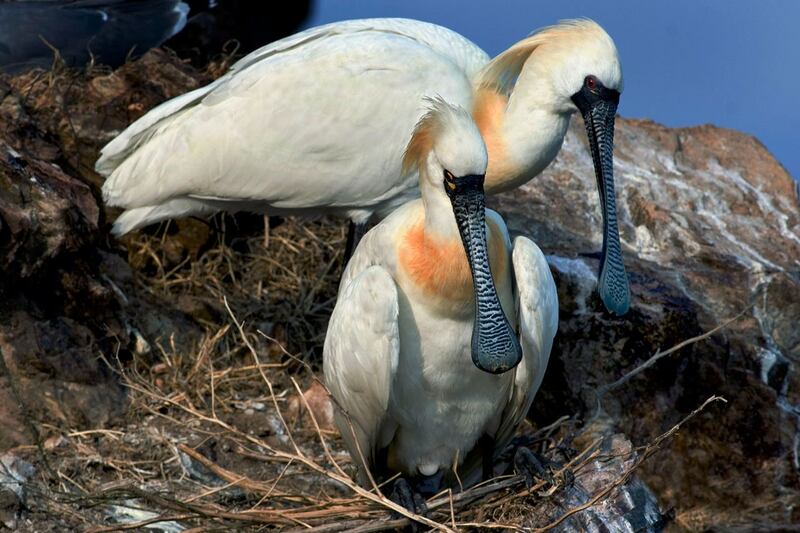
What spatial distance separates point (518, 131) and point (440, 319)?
4.86 ft

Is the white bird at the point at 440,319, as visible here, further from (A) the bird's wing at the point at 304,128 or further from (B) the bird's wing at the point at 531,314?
(A) the bird's wing at the point at 304,128

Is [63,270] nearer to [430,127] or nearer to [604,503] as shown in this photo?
[430,127]

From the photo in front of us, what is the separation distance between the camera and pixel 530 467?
17.2 feet

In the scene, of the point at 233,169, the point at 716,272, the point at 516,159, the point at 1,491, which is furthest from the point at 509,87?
the point at 1,491

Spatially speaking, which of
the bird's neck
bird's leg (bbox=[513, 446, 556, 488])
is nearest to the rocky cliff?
bird's leg (bbox=[513, 446, 556, 488])

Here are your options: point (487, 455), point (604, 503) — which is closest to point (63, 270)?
point (487, 455)

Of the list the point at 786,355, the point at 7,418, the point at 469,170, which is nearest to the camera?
the point at 469,170

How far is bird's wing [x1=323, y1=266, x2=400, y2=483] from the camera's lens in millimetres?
4785

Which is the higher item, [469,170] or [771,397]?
[469,170]

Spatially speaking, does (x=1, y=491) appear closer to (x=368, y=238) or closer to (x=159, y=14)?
(x=368, y=238)

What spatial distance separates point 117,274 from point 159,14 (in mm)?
2234

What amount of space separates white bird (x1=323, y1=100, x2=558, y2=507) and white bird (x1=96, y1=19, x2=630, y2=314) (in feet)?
3.20

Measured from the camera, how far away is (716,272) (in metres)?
7.44

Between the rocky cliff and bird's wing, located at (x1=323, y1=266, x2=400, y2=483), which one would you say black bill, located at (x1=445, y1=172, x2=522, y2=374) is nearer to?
bird's wing, located at (x1=323, y1=266, x2=400, y2=483)
